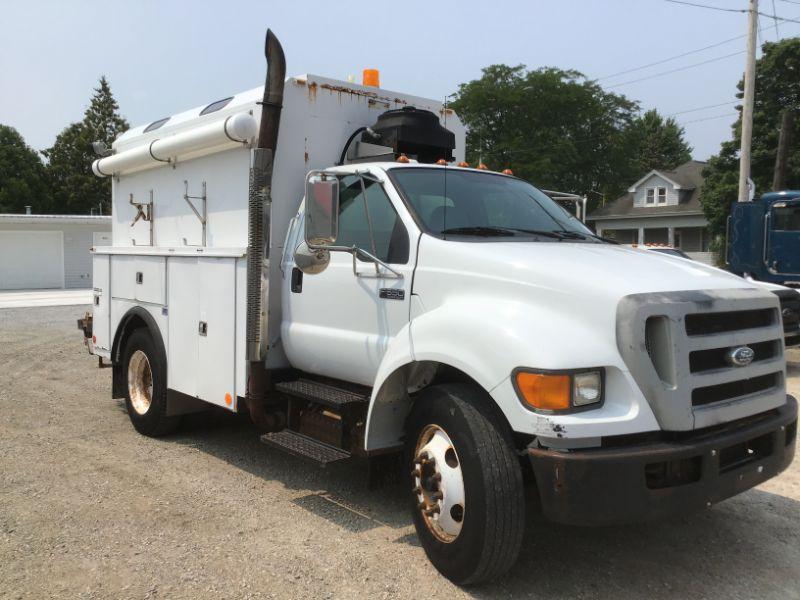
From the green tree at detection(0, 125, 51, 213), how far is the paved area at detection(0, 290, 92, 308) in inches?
1039

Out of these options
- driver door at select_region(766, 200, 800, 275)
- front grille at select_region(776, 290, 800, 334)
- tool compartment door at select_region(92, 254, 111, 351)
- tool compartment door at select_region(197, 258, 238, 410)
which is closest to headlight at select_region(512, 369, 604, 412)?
tool compartment door at select_region(197, 258, 238, 410)

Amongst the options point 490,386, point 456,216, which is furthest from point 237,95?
point 490,386

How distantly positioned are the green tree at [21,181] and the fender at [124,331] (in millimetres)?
49311

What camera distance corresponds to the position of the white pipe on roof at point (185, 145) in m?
5.36

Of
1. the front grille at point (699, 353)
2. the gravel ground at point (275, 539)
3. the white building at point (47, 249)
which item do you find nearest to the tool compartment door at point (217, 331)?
the gravel ground at point (275, 539)

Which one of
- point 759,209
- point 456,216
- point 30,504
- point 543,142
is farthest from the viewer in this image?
point 543,142

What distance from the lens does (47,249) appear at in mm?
30000

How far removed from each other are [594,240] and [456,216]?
0.97m

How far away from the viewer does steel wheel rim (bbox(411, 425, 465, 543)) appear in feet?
12.4

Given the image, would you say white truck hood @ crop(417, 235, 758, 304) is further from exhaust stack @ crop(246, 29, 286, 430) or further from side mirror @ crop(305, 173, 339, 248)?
exhaust stack @ crop(246, 29, 286, 430)

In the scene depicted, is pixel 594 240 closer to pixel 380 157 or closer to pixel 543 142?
pixel 380 157

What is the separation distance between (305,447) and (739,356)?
2.71 m

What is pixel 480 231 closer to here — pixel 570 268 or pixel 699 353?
pixel 570 268

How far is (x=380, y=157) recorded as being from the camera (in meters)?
5.71
